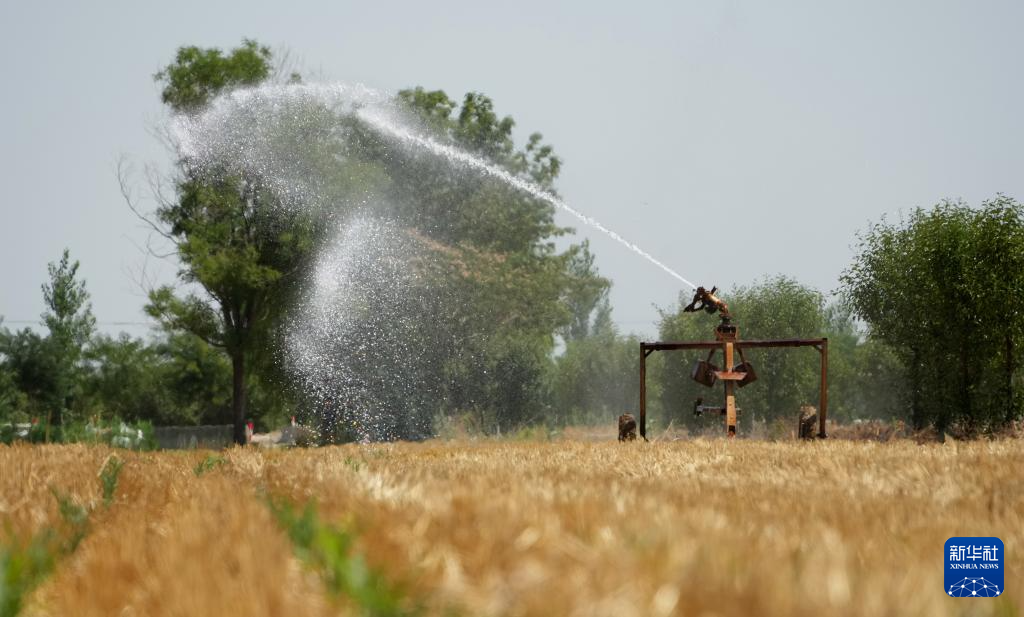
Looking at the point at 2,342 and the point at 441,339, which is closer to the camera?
the point at 441,339

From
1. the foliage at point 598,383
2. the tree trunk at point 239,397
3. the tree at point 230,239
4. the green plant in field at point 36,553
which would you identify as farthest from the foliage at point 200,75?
the green plant in field at point 36,553

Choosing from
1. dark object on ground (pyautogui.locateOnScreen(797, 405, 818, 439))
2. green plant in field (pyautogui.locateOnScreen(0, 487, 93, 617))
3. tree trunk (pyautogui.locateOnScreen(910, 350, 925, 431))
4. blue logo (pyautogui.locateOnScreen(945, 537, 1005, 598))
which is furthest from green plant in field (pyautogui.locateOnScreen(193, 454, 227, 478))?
tree trunk (pyautogui.locateOnScreen(910, 350, 925, 431))

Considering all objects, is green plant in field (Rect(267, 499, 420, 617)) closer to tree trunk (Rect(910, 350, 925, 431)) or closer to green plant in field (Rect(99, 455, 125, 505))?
green plant in field (Rect(99, 455, 125, 505))

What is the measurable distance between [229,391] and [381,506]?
60270 mm

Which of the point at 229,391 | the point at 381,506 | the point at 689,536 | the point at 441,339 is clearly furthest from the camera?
the point at 229,391

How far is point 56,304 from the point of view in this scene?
2135 inches

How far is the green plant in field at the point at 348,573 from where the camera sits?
1742 mm

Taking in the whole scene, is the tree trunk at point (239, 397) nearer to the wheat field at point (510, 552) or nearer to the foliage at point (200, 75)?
the foliage at point (200, 75)

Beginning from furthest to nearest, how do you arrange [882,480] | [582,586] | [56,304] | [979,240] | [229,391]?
[229,391] → [56,304] → [979,240] → [882,480] → [582,586]

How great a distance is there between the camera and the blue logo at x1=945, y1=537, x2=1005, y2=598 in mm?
2418

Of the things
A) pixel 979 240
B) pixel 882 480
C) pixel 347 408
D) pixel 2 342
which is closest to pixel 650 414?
pixel 347 408

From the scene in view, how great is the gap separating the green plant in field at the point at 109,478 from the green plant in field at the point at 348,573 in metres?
3.02

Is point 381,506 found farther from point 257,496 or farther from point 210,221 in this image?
point 210,221

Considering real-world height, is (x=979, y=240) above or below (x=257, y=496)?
above
